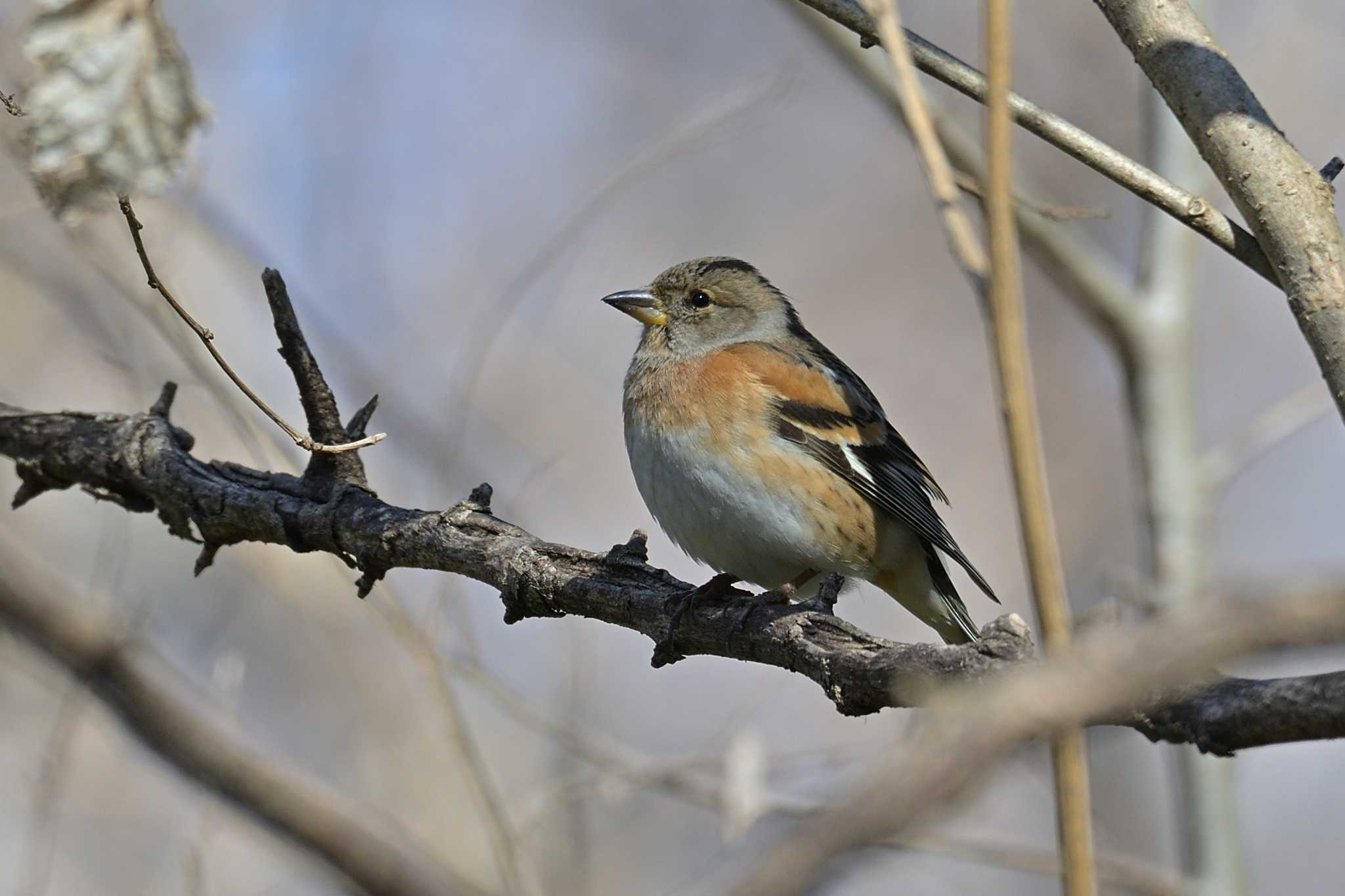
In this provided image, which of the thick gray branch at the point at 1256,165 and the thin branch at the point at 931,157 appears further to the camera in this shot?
the thick gray branch at the point at 1256,165

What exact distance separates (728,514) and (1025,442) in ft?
9.87

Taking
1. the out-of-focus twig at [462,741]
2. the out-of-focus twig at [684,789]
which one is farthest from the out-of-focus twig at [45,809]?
the out-of-focus twig at [684,789]

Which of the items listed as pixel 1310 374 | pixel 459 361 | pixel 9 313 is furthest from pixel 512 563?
pixel 1310 374

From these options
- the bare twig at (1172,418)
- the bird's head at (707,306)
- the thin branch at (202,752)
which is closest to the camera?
the thin branch at (202,752)

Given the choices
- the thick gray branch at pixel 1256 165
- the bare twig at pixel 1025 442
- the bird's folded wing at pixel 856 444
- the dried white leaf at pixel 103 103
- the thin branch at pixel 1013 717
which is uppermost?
the bird's folded wing at pixel 856 444

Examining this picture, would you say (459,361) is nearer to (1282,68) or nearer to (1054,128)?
(1054,128)

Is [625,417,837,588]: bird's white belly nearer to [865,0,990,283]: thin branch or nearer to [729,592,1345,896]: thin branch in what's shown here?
[865,0,990,283]: thin branch

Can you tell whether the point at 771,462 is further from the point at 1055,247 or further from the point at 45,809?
the point at 45,809

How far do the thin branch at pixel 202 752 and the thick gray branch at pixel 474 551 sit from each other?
413mm

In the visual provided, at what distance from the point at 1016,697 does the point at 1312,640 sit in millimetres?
208

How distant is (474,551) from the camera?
3.32 m

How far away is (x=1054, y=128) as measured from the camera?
2.65m

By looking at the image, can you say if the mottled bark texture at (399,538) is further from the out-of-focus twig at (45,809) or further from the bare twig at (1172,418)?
the bare twig at (1172,418)

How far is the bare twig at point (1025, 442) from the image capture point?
1118 millimetres
